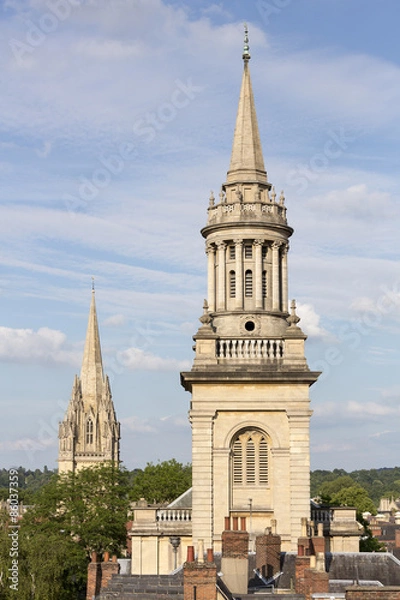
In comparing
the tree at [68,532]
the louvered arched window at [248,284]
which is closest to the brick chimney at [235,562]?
the louvered arched window at [248,284]

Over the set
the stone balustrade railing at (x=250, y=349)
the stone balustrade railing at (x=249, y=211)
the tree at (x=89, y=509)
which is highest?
the stone balustrade railing at (x=249, y=211)

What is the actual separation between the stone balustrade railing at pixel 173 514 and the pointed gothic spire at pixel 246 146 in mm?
15291

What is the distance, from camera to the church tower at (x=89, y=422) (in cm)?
18862

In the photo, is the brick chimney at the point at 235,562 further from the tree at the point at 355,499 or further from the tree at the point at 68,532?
the tree at the point at 355,499

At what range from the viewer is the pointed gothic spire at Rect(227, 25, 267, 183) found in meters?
51.4

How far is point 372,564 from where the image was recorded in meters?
38.1

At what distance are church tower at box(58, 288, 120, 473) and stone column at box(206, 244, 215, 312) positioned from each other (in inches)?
5452

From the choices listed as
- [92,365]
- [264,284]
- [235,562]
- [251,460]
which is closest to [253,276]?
[264,284]

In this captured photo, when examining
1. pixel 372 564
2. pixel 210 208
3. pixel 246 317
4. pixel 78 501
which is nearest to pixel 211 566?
pixel 372 564

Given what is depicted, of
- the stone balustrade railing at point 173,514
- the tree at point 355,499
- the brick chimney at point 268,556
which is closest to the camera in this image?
the brick chimney at point 268,556

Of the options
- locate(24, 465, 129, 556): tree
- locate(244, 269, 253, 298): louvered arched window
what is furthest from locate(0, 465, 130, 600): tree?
locate(244, 269, 253, 298): louvered arched window

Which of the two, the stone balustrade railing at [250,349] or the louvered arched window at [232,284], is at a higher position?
the louvered arched window at [232,284]

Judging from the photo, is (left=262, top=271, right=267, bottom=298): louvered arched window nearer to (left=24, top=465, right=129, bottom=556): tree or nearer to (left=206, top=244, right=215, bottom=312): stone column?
(left=206, top=244, right=215, bottom=312): stone column

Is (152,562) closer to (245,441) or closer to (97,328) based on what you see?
(245,441)
